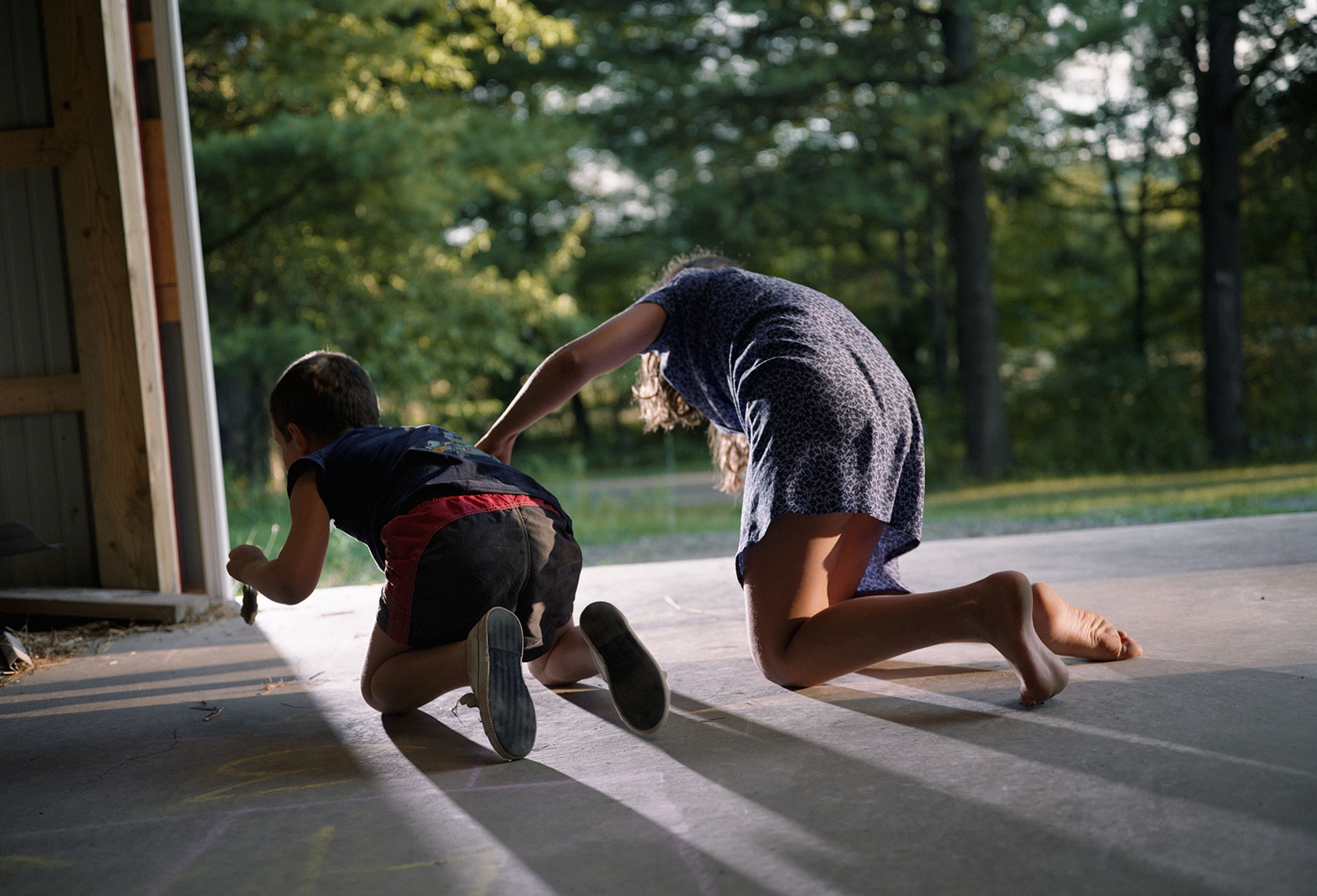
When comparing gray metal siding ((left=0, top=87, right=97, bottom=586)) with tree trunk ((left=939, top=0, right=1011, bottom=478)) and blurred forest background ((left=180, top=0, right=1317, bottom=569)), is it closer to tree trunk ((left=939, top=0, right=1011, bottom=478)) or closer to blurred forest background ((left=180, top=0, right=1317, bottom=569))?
blurred forest background ((left=180, top=0, right=1317, bottom=569))

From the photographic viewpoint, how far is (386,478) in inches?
83.9

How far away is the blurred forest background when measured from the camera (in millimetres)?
9719

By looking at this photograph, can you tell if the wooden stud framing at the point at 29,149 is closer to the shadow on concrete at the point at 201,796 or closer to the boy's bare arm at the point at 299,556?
the shadow on concrete at the point at 201,796

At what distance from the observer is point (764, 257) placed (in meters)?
13.1

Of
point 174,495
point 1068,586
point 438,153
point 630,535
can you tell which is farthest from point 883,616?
point 438,153

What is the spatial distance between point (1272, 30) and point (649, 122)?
6946mm

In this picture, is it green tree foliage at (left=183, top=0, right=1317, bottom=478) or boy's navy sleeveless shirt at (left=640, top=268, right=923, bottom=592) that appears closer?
boy's navy sleeveless shirt at (left=640, top=268, right=923, bottom=592)

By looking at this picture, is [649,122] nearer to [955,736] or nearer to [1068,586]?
[1068,586]

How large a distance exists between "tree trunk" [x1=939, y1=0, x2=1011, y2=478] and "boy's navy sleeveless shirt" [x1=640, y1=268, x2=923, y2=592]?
9.17 meters

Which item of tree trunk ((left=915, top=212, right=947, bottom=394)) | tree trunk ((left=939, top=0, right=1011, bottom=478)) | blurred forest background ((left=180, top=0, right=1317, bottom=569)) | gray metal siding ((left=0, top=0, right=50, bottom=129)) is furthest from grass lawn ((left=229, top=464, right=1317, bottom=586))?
tree trunk ((left=915, top=212, right=947, bottom=394))

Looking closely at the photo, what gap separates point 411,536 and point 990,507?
6.76 metres

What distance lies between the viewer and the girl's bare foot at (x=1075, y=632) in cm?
220

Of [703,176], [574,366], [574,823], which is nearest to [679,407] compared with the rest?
[574,366]

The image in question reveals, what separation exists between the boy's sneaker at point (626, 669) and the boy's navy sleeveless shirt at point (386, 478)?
0.31 m
